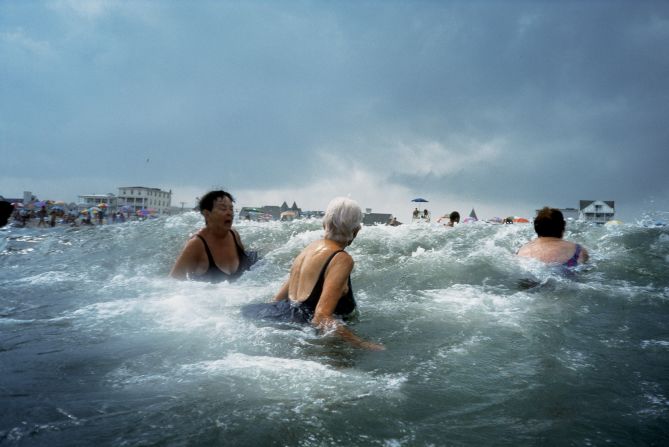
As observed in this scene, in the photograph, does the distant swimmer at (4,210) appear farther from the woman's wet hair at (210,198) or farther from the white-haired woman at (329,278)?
the white-haired woman at (329,278)

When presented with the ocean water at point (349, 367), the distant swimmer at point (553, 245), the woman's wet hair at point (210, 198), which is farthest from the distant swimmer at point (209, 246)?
the distant swimmer at point (553, 245)

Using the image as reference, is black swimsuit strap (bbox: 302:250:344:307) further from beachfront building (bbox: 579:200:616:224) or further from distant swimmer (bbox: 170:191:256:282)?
beachfront building (bbox: 579:200:616:224)

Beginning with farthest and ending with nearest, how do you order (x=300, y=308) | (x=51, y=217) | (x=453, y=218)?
(x=51, y=217) → (x=453, y=218) → (x=300, y=308)

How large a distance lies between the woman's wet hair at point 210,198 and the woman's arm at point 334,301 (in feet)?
9.05

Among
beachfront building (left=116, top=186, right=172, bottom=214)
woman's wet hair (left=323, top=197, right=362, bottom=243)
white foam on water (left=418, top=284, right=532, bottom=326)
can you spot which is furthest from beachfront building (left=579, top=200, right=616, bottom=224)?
beachfront building (left=116, top=186, right=172, bottom=214)

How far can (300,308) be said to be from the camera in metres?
3.25

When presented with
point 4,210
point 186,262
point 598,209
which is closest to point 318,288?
point 186,262

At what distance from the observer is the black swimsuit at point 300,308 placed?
315 centimetres

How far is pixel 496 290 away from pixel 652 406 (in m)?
3.43

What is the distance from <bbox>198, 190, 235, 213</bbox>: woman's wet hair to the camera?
5266 millimetres

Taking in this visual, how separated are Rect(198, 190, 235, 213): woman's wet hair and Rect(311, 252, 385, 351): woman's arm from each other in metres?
2.76

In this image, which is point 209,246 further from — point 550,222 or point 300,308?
point 550,222

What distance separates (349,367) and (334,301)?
0.53 meters

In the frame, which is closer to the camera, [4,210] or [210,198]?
[4,210]
